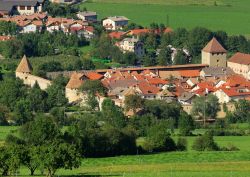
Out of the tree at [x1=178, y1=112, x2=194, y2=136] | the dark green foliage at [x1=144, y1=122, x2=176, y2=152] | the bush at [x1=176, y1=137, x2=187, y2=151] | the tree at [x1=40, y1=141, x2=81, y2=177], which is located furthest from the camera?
the tree at [x1=178, y1=112, x2=194, y2=136]

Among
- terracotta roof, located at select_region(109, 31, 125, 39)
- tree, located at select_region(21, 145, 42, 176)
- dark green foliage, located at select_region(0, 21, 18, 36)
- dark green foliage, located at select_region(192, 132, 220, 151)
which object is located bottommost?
terracotta roof, located at select_region(109, 31, 125, 39)

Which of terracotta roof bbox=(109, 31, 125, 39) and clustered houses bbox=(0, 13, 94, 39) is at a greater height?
clustered houses bbox=(0, 13, 94, 39)

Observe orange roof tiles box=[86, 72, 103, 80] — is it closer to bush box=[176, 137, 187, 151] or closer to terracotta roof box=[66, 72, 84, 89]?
terracotta roof box=[66, 72, 84, 89]

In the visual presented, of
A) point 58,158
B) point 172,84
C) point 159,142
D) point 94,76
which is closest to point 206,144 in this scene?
point 159,142

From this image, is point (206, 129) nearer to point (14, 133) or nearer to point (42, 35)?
point (14, 133)

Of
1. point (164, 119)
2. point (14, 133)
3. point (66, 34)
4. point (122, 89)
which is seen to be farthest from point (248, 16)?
point (14, 133)

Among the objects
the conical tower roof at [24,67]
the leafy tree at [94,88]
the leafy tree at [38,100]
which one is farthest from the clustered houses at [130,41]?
the leafy tree at [38,100]

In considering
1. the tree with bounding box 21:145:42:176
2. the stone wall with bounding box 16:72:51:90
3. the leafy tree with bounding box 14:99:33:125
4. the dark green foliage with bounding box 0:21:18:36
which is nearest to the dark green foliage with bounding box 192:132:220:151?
the tree with bounding box 21:145:42:176

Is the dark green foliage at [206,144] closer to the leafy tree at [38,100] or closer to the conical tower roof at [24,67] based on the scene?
the leafy tree at [38,100]
